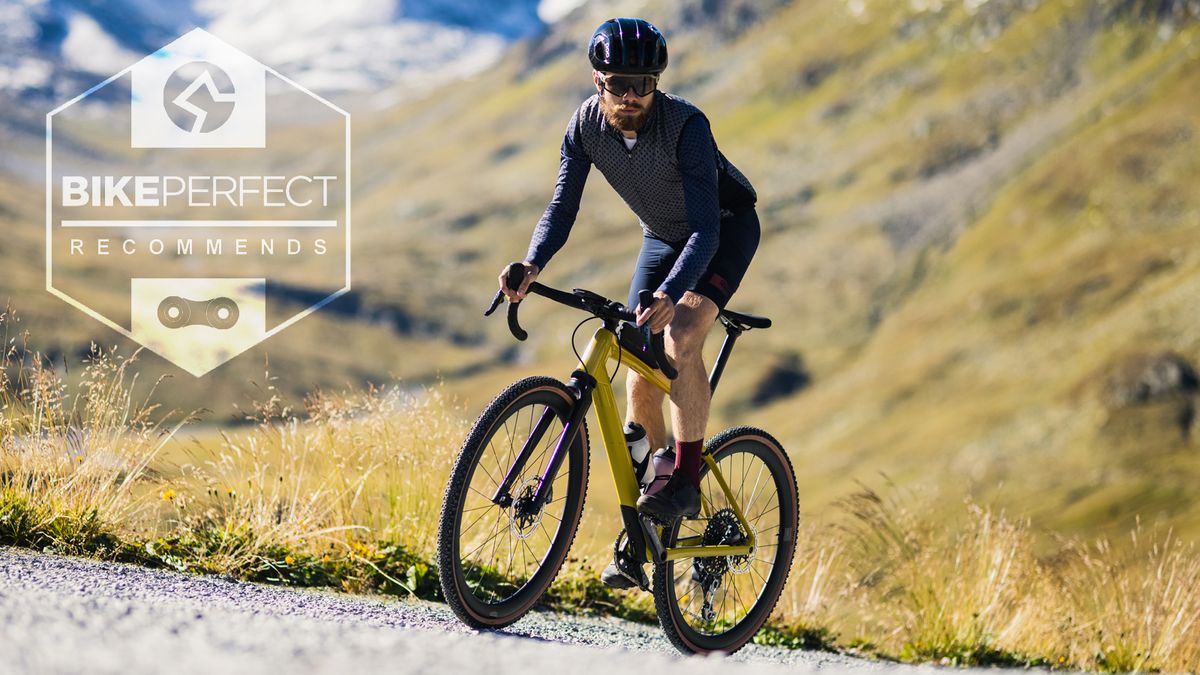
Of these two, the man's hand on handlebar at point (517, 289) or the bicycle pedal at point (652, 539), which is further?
the bicycle pedal at point (652, 539)

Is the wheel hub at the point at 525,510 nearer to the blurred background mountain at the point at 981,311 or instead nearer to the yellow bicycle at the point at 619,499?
the yellow bicycle at the point at 619,499

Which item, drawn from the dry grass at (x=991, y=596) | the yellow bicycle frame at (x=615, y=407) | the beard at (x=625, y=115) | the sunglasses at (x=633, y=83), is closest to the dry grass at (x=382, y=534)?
the dry grass at (x=991, y=596)

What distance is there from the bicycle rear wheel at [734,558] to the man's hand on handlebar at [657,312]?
3.59 feet

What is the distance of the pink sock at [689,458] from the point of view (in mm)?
5570

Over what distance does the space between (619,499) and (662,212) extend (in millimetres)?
1295

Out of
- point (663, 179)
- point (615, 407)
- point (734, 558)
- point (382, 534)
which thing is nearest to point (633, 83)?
point (663, 179)

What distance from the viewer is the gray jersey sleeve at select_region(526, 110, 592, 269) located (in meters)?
5.41

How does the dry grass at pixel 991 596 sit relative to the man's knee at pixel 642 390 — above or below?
below

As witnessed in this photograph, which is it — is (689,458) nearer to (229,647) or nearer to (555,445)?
(555,445)

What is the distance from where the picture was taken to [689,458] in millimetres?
5586

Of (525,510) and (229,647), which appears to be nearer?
(229,647)

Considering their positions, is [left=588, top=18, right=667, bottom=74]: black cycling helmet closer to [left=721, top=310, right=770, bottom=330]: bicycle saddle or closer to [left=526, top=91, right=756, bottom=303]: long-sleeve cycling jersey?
[left=526, top=91, right=756, bottom=303]: long-sleeve cycling jersey

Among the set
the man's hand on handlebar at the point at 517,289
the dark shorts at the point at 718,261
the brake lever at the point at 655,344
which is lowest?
the brake lever at the point at 655,344

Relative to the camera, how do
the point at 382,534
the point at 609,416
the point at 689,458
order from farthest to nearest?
the point at 382,534, the point at 689,458, the point at 609,416
